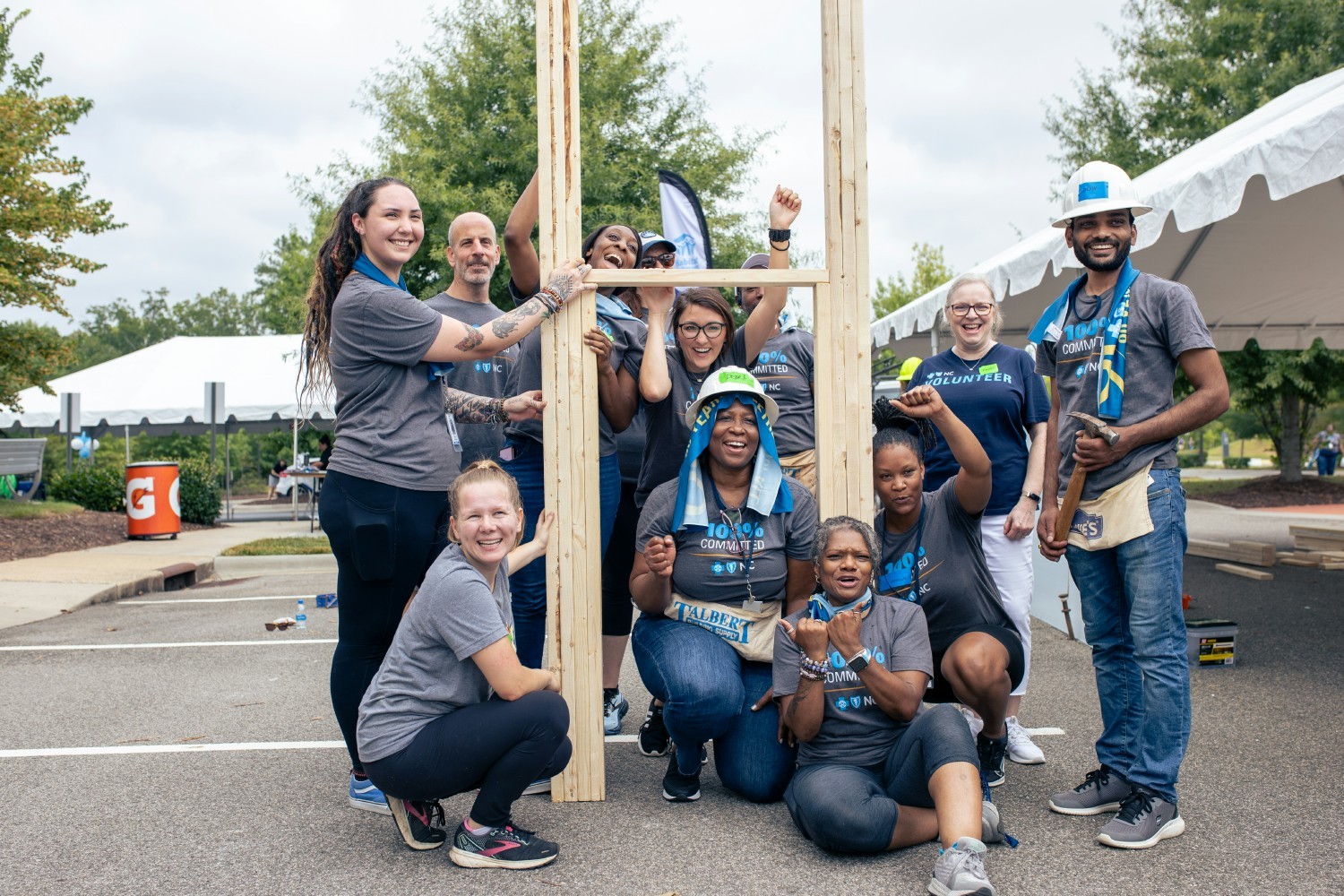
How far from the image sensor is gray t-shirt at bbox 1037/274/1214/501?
330 centimetres

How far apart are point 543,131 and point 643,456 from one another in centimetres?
135

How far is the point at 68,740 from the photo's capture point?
4484 millimetres

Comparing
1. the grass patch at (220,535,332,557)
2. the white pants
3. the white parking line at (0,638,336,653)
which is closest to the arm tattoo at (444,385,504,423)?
the white pants

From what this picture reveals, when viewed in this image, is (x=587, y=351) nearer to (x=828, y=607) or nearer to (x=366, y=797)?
(x=828, y=607)

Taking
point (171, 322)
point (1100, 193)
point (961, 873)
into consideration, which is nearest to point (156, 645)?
point (961, 873)

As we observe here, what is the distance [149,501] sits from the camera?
14117 millimetres

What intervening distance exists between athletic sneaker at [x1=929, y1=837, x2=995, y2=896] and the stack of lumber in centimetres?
784

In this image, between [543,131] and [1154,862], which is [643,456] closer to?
[543,131]

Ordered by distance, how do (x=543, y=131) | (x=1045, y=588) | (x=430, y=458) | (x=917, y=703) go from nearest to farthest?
(x=917, y=703) < (x=430, y=458) < (x=543, y=131) < (x=1045, y=588)

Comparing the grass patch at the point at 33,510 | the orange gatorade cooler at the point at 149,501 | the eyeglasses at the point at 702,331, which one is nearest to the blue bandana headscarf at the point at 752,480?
the eyeglasses at the point at 702,331

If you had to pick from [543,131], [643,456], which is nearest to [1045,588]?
[643,456]

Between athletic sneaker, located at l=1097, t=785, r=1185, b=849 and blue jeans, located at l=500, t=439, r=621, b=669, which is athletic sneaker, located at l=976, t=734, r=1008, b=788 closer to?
athletic sneaker, located at l=1097, t=785, r=1185, b=849

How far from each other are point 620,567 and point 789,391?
106 cm

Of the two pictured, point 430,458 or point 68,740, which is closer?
point 430,458
